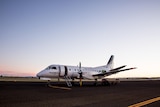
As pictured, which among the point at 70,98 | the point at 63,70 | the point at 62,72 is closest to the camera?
the point at 70,98

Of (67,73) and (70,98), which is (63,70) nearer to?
(67,73)

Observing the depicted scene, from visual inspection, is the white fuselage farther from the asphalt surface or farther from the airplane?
the asphalt surface

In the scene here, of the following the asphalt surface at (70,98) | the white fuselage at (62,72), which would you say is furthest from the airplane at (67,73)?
the asphalt surface at (70,98)

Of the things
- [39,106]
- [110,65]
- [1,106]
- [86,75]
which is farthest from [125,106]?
[110,65]

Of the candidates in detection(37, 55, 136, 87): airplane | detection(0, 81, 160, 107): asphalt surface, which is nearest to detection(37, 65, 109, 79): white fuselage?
detection(37, 55, 136, 87): airplane

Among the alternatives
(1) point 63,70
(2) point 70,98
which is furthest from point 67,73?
(2) point 70,98

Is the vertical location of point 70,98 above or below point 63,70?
below

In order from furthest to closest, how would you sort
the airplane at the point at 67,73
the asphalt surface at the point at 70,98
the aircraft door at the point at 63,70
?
the aircraft door at the point at 63,70 → the airplane at the point at 67,73 → the asphalt surface at the point at 70,98

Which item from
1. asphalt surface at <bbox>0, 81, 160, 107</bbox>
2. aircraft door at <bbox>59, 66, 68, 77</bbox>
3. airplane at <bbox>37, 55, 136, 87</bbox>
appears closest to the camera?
asphalt surface at <bbox>0, 81, 160, 107</bbox>

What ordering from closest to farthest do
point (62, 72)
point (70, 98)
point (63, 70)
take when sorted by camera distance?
1. point (70, 98)
2. point (62, 72)
3. point (63, 70)

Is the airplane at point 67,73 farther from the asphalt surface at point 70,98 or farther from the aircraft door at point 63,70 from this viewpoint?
the asphalt surface at point 70,98

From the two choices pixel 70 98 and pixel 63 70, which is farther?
pixel 63 70

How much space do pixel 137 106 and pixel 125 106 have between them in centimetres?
59

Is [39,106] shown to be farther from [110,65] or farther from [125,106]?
[110,65]
